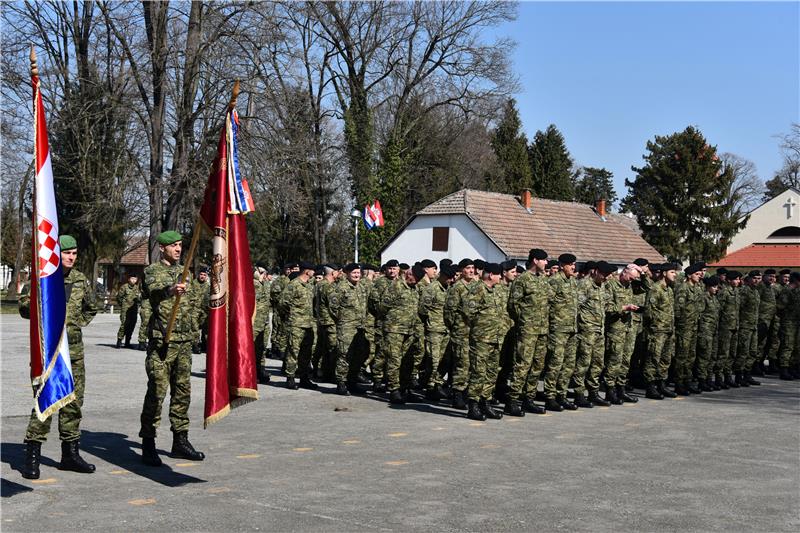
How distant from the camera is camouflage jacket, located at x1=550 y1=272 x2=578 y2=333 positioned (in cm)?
1342

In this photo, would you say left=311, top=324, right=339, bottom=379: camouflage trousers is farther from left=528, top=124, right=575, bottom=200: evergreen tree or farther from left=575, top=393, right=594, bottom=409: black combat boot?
left=528, top=124, right=575, bottom=200: evergreen tree

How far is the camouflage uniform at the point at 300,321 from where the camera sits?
622 inches

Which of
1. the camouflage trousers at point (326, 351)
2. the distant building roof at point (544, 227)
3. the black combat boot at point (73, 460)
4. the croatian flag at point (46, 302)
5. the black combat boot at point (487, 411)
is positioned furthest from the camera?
the distant building roof at point (544, 227)

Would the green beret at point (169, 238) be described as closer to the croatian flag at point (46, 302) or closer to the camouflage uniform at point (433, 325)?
the croatian flag at point (46, 302)

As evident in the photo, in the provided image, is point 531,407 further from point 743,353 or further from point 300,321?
point 743,353

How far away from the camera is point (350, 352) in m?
15.1

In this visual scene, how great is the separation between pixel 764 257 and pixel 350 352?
58.6m

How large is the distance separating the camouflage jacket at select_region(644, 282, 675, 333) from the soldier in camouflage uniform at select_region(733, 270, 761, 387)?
3.30 metres

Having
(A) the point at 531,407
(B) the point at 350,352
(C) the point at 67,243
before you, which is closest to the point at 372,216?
(B) the point at 350,352

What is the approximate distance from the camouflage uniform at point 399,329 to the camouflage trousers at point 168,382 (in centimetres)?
535

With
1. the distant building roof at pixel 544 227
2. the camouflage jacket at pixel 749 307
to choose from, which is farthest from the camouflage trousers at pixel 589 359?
the distant building roof at pixel 544 227

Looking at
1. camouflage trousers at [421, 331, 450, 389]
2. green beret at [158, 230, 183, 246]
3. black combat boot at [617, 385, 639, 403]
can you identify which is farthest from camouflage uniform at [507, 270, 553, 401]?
green beret at [158, 230, 183, 246]

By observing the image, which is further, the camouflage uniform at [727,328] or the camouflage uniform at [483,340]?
the camouflage uniform at [727,328]

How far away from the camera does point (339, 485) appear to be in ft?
26.6
